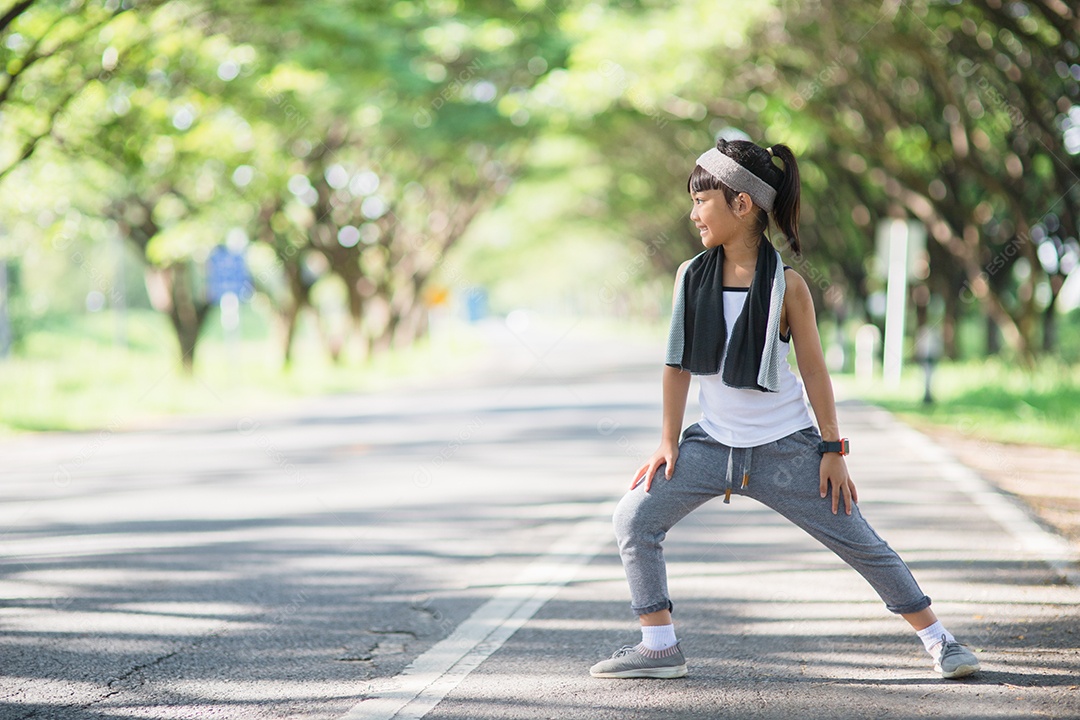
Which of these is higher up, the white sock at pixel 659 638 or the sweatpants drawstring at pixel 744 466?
the sweatpants drawstring at pixel 744 466

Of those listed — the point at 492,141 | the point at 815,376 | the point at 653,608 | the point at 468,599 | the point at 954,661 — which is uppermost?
the point at 492,141

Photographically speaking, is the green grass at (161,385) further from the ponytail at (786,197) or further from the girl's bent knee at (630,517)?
the ponytail at (786,197)

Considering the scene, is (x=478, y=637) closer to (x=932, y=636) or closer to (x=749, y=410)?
(x=749, y=410)

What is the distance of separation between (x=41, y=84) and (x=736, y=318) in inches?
659

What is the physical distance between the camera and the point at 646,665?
4520 millimetres

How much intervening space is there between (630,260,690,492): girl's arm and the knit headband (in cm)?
30

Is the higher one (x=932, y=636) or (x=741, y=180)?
(x=741, y=180)

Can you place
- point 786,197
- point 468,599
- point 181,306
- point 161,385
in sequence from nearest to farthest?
point 786,197 < point 468,599 < point 161,385 < point 181,306

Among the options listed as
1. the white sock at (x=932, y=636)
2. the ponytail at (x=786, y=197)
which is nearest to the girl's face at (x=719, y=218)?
the ponytail at (x=786, y=197)

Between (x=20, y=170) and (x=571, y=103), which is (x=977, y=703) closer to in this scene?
(x=571, y=103)

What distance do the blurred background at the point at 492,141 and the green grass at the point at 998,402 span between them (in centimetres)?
7

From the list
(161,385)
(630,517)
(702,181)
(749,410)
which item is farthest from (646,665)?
(161,385)

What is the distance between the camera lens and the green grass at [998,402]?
13.8 meters

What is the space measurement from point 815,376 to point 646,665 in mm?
1159
